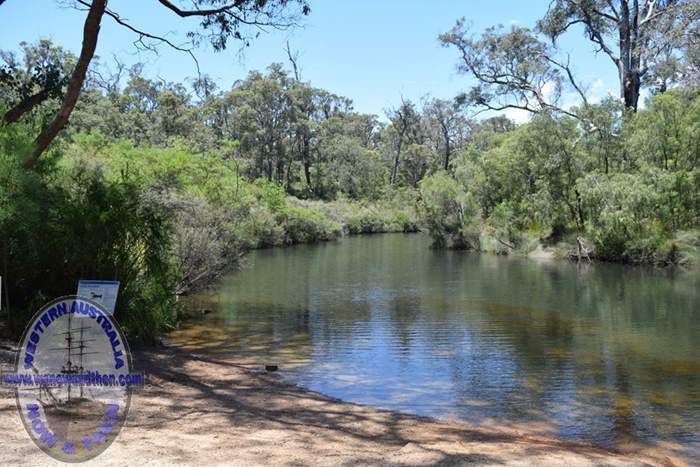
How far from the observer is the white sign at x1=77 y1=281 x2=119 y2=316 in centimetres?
653

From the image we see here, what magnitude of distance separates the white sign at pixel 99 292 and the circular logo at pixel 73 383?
0.07m

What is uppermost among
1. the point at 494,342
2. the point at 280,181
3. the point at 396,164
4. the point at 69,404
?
the point at 396,164

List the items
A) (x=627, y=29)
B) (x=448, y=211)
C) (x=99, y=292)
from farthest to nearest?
(x=448, y=211)
(x=627, y=29)
(x=99, y=292)

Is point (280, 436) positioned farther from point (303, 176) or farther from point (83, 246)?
point (303, 176)

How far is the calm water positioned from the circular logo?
3.78 metres

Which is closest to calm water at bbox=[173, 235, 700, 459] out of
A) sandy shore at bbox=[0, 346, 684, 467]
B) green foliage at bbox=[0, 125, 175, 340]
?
sandy shore at bbox=[0, 346, 684, 467]

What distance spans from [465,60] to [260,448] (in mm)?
38457

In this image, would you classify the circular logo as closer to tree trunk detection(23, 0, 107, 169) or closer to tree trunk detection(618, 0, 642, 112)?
tree trunk detection(23, 0, 107, 169)

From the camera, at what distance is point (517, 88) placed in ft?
131

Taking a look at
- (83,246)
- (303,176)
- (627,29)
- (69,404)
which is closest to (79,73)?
(83,246)

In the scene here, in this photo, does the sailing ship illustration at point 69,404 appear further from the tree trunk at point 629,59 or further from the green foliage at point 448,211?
the green foliage at point 448,211

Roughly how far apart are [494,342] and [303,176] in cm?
6134

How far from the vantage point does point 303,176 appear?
74.3 meters

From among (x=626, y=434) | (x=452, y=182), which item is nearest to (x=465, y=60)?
(x=452, y=182)
